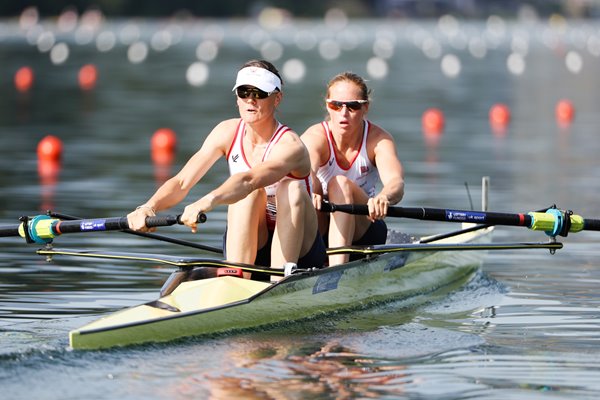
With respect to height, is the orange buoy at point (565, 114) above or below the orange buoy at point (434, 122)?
above

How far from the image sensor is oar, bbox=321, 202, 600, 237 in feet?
31.2

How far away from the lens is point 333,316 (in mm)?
9359

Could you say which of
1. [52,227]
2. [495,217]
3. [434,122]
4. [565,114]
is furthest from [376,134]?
[565,114]

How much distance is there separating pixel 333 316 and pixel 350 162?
136 cm

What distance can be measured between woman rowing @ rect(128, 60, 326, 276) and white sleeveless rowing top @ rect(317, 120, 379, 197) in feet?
2.96

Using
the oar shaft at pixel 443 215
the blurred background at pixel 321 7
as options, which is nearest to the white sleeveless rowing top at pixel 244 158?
the oar shaft at pixel 443 215

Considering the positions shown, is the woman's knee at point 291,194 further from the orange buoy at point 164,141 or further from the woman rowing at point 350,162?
the orange buoy at point 164,141

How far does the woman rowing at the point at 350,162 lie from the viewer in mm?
9898

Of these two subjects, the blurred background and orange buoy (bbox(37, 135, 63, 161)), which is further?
the blurred background

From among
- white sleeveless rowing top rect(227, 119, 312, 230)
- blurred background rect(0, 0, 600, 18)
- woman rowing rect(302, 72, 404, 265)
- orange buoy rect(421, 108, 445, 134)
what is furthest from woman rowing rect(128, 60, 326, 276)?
blurred background rect(0, 0, 600, 18)

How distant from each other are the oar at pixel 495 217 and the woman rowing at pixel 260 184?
15.4 inches

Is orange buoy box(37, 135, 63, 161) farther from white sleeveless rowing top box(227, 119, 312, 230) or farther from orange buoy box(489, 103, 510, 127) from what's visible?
white sleeveless rowing top box(227, 119, 312, 230)

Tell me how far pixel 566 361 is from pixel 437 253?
9.68 feet

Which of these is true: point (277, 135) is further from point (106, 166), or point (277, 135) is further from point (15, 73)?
point (15, 73)
